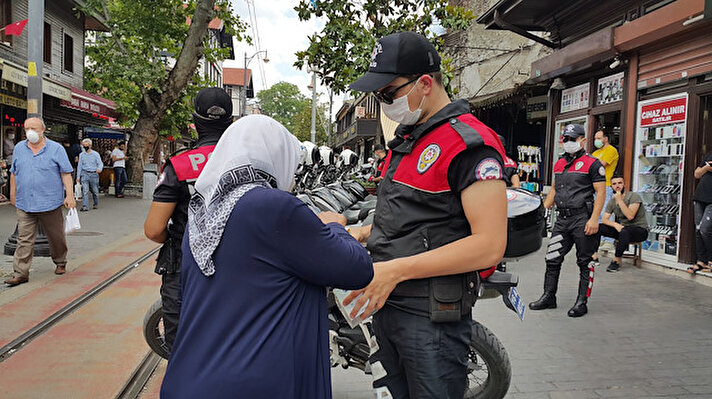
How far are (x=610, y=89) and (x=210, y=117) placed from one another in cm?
842

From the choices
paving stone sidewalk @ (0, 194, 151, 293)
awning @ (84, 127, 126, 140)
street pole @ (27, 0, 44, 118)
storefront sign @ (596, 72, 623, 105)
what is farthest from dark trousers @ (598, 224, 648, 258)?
awning @ (84, 127, 126, 140)

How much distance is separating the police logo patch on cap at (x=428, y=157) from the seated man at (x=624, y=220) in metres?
6.39

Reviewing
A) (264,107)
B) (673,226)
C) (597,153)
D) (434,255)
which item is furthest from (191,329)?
(264,107)

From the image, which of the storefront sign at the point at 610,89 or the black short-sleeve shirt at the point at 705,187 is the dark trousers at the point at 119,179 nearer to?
the storefront sign at the point at 610,89

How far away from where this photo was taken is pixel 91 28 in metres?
22.6

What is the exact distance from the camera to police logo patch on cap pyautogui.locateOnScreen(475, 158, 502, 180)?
6.13 feet

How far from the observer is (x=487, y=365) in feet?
10.8

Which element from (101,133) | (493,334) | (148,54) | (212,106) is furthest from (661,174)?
(101,133)

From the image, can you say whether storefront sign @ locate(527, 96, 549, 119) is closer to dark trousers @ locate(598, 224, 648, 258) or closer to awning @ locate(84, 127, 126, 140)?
dark trousers @ locate(598, 224, 648, 258)

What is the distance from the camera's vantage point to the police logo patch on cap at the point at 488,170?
1.87 metres

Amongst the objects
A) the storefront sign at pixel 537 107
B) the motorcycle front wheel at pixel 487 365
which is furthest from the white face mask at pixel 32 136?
the storefront sign at pixel 537 107

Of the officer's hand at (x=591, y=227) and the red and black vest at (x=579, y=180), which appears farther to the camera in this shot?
the red and black vest at (x=579, y=180)

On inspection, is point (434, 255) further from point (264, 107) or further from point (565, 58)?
point (264, 107)

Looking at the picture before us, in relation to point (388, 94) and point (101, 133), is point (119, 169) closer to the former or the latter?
point (101, 133)
